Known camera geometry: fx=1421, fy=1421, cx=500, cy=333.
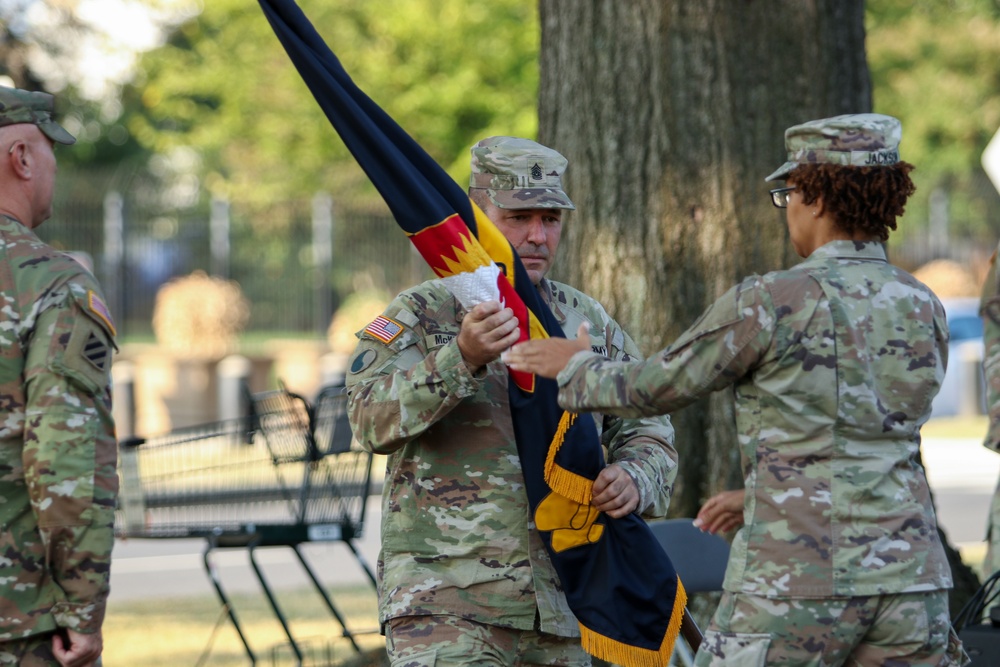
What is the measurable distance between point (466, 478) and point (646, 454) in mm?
580

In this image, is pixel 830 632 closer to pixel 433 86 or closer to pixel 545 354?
pixel 545 354

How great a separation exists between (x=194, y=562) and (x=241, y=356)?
9949 mm

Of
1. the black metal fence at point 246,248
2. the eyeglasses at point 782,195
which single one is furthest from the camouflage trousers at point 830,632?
the black metal fence at point 246,248

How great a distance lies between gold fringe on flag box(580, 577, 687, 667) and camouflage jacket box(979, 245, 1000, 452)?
2424 millimetres

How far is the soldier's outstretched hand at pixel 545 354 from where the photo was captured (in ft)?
12.2

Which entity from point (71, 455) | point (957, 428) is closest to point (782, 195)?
point (71, 455)

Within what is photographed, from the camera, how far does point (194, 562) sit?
1198cm

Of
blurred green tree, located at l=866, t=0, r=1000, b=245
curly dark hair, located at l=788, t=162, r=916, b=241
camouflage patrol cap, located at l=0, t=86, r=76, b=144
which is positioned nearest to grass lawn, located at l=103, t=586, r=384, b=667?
camouflage patrol cap, located at l=0, t=86, r=76, b=144

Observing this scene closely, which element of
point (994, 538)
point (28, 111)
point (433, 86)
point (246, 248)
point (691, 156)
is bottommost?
point (994, 538)

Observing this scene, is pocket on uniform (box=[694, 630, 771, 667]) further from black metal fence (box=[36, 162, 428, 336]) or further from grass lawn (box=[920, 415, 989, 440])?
black metal fence (box=[36, 162, 428, 336])

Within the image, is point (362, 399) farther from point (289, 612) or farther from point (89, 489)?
point (289, 612)

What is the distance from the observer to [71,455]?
3615mm

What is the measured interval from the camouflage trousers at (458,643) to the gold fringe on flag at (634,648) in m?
0.18

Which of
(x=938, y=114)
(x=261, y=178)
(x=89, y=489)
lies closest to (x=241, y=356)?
(x=261, y=178)
